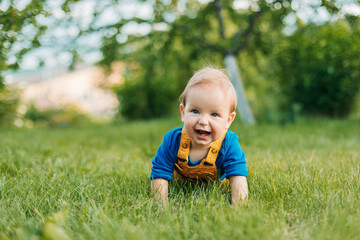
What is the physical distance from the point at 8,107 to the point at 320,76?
313 inches

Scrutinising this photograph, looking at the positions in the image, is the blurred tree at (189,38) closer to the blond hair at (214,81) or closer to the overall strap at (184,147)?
the blond hair at (214,81)

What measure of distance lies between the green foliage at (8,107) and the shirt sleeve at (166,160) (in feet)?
24.1

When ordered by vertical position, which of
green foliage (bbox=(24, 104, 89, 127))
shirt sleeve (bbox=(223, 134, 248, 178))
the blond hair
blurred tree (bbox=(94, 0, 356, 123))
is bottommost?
green foliage (bbox=(24, 104, 89, 127))

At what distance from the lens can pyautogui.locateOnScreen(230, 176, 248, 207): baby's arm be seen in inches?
74.1

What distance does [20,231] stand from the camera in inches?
54.5

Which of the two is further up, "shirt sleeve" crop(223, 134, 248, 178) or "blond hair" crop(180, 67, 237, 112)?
"blond hair" crop(180, 67, 237, 112)

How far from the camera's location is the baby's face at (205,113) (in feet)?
6.40

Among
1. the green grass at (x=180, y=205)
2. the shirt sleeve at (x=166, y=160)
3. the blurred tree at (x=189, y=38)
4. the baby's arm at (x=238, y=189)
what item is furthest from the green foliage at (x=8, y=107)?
the baby's arm at (x=238, y=189)

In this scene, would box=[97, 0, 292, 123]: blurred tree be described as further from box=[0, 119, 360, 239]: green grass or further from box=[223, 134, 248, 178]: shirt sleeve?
box=[223, 134, 248, 178]: shirt sleeve

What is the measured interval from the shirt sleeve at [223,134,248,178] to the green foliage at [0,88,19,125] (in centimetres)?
766

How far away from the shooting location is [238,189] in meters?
1.95

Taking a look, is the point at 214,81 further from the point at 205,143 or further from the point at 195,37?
the point at 195,37

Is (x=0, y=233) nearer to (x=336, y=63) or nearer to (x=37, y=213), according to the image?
(x=37, y=213)

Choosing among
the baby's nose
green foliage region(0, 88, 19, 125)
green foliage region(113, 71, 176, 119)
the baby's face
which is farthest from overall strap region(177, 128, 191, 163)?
green foliage region(0, 88, 19, 125)
